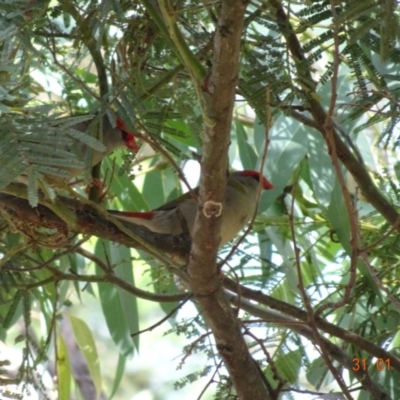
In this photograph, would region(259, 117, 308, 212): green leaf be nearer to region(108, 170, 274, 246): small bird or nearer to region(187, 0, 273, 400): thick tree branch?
region(108, 170, 274, 246): small bird

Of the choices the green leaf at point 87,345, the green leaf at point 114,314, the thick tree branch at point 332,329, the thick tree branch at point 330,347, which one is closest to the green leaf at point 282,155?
the thick tree branch at point 330,347

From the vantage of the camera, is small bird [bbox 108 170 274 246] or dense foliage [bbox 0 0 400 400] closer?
dense foliage [bbox 0 0 400 400]

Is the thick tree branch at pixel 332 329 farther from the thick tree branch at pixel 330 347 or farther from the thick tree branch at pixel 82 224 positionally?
the thick tree branch at pixel 82 224

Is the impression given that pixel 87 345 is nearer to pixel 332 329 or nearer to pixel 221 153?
pixel 332 329

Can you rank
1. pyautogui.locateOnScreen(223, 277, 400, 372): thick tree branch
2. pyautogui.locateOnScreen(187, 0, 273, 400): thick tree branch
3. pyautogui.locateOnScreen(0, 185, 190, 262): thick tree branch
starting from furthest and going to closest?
pyautogui.locateOnScreen(223, 277, 400, 372): thick tree branch → pyautogui.locateOnScreen(0, 185, 190, 262): thick tree branch → pyautogui.locateOnScreen(187, 0, 273, 400): thick tree branch

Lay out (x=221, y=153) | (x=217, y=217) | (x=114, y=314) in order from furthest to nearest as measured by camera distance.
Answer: (x=114, y=314) → (x=217, y=217) → (x=221, y=153)

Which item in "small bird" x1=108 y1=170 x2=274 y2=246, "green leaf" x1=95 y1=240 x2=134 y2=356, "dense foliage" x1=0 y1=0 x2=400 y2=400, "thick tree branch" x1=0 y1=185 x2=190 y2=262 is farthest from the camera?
"green leaf" x1=95 y1=240 x2=134 y2=356

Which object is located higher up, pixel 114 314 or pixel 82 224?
pixel 114 314

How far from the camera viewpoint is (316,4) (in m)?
2.05

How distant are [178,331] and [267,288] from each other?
0.74 m

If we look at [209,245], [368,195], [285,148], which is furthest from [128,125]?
[285,148]

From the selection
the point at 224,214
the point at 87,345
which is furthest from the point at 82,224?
the point at 87,345

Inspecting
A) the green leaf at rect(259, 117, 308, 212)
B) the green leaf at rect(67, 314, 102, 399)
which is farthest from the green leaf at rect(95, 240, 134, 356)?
the green leaf at rect(259, 117, 308, 212)

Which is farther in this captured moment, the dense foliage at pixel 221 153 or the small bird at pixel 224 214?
the small bird at pixel 224 214
